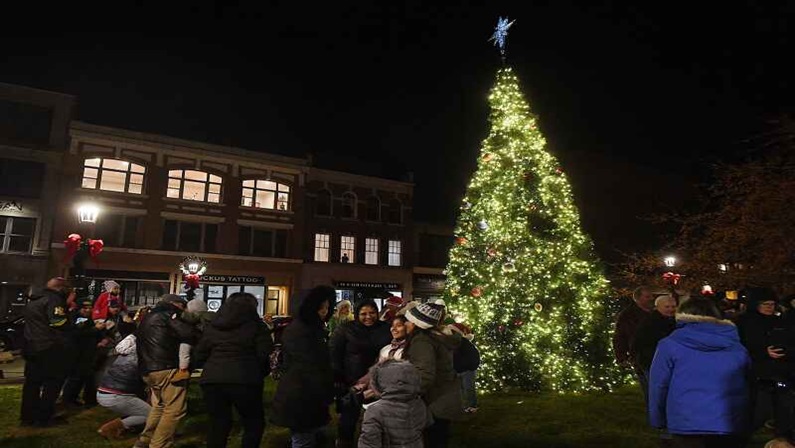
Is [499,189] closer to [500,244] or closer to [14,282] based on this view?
[500,244]

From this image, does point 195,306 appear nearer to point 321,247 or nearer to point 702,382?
point 702,382

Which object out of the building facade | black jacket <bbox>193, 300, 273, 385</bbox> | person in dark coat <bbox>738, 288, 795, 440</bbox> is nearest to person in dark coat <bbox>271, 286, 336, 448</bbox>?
black jacket <bbox>193, 300, 273, 385</bbox>

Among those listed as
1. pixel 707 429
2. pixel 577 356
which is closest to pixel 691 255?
pixel 577 356

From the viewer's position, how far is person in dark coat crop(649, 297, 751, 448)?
345 cm

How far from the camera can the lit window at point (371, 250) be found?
34156 millimetres

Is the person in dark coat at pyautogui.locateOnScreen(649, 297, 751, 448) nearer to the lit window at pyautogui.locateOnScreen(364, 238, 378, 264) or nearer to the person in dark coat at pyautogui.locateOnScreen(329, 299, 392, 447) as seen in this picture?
the person in dark coat at pyautogui.locateOnScreen(329, 299, 392, 447)

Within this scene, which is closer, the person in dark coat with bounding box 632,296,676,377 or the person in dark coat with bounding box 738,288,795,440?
the person in dark coat with bounding box 738,288,795,440

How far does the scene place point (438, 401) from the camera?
14.8 ft

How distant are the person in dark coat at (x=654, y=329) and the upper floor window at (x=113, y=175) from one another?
28.4 m

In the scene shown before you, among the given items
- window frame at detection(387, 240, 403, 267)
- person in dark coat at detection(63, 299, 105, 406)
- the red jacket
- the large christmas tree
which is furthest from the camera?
window frame at detection(387, 240, 403, 267)

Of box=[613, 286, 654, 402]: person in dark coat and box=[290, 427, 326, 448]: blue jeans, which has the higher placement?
box=[613, 286, 654, 402]: person in dark coat

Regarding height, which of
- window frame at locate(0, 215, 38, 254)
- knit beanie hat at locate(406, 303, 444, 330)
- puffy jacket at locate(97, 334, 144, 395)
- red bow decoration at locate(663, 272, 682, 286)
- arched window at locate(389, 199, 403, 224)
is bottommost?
puffy jacket at locate(97, 334, 144, 395)

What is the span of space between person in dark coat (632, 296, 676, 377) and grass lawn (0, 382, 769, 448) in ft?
4.09

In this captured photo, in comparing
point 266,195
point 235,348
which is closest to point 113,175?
point 266,195
